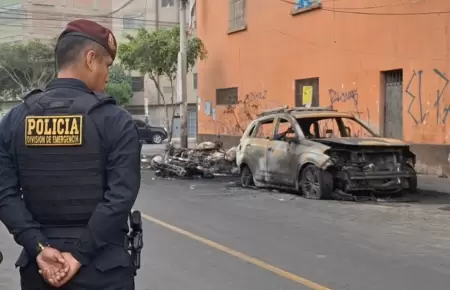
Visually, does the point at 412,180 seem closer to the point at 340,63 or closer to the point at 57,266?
the point at 340,63

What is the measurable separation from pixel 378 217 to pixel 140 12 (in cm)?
4814

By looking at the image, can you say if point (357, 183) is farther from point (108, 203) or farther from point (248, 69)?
point (248, 69)

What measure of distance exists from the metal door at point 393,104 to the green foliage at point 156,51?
1150 centimetres

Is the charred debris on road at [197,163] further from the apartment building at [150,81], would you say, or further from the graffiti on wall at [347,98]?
the apartment building at [150,81]

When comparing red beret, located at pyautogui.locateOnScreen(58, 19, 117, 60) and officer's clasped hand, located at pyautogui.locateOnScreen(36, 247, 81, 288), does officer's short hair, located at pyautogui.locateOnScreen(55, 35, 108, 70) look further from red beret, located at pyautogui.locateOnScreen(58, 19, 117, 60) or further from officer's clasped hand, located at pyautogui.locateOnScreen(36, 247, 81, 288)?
officer's clasped hand, located at pyautogui.locateOnScreen(36, 247, 81, 288)

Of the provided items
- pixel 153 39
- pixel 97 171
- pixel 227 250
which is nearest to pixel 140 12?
pixel 153 39

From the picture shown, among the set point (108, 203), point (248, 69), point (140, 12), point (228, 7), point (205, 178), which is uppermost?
point (140, 12)

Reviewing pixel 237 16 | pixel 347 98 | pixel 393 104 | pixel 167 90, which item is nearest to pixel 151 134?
pixel 237 16

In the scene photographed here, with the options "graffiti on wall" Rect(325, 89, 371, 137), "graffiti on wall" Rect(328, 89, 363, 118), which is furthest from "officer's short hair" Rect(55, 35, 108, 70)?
"graffiti on wall" Rect(328, 89, 363, 118)

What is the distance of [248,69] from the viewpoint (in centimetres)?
2414

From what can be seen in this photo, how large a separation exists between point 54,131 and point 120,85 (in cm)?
4760

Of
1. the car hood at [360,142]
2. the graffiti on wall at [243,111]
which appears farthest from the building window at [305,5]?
the car hood at [360,142]

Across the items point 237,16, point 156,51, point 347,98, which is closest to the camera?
point 347,98

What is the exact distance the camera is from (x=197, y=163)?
16.7 meters
